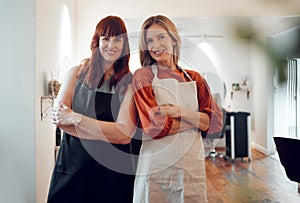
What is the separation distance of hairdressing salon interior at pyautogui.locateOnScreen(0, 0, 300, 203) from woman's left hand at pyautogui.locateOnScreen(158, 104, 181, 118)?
0.67 feet

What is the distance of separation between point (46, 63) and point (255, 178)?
2552mm

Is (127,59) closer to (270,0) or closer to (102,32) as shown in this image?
(102,32)

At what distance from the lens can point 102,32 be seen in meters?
1.44

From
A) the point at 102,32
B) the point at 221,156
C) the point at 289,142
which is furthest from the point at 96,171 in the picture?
the point at 221,156

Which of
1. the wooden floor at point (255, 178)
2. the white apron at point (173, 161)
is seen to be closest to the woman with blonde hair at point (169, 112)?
the white apron at point (173, 161)

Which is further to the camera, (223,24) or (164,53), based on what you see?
(164,53)

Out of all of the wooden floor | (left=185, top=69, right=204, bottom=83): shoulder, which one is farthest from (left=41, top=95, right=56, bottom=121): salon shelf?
the wooden floor

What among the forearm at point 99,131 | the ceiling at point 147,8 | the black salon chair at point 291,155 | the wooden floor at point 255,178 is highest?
the ceiling at point 147,8

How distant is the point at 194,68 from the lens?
1.64m

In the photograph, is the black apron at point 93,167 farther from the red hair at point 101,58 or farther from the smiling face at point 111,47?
the smiling face at point 111,47

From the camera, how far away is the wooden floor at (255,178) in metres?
2.94

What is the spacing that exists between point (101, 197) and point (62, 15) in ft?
5.94

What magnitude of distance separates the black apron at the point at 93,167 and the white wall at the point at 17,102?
1.68 feet

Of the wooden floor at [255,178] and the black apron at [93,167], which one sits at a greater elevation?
the black apron at [93,167]
